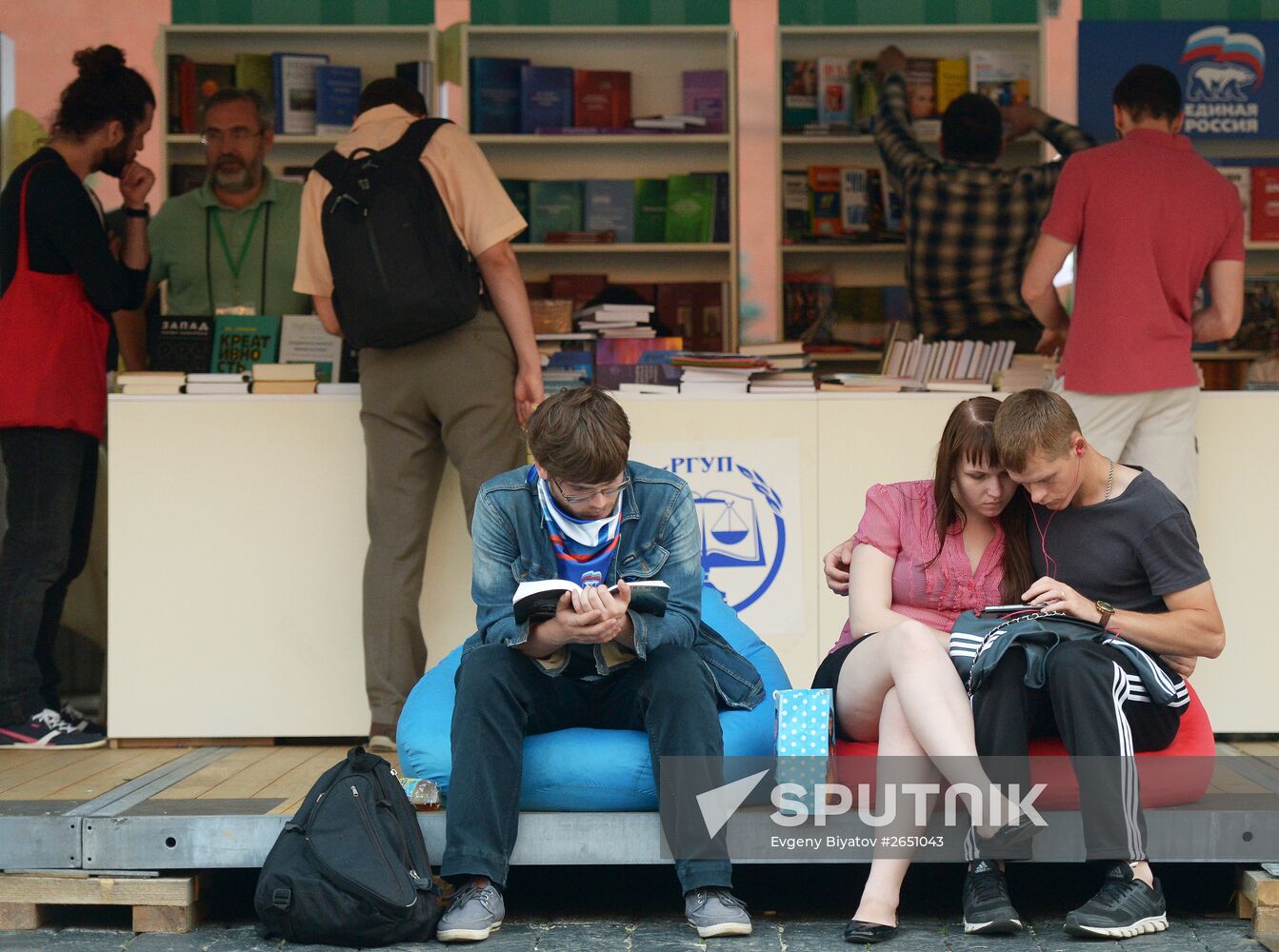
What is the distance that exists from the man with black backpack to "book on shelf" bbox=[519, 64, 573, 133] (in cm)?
260

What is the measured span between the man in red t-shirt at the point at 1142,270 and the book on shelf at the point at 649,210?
2864 millimetres

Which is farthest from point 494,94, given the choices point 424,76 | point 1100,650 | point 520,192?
point 1100,650

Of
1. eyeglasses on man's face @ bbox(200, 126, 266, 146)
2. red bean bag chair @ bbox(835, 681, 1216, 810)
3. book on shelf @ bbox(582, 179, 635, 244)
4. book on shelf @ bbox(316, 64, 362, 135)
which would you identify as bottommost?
red bean bag chair @ bbox(835, 681, 1216, 810)

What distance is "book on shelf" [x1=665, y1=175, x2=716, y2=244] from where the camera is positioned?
676 cm

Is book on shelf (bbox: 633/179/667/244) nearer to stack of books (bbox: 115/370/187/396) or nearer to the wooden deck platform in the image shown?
stack of books (bbox: 115/370/187/396)

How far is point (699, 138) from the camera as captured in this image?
6691 millimetres

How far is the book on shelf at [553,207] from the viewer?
268 inches

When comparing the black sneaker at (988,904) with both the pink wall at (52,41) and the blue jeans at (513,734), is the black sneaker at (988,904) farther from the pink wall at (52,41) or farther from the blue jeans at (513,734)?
the pink wall at (52,41)

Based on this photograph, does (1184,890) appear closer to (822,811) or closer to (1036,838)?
(1036,838)

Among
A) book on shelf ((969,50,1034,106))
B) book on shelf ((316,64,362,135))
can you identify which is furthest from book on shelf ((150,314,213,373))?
book on shelf ((969,50,1034,106))

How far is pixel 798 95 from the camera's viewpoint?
692 centimetres

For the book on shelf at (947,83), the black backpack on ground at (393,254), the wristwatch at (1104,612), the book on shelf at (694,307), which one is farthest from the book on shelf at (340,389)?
the book on shelf at (947,83)

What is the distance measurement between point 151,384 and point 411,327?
2.81 feet

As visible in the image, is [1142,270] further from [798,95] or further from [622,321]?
[798,95]
